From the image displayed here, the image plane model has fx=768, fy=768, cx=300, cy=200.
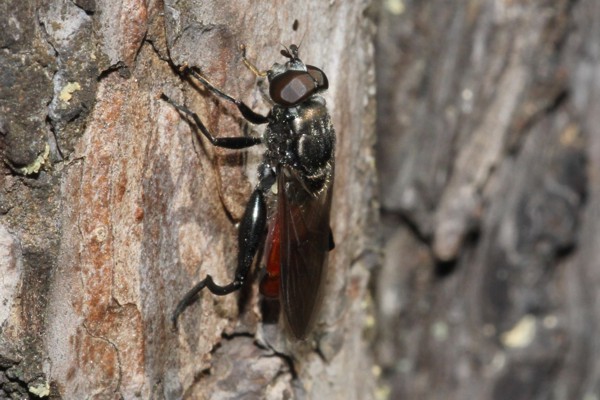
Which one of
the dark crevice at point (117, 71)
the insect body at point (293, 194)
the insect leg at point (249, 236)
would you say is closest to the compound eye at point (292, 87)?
the insect body at point (293, 194)

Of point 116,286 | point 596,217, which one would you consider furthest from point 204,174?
point 596,217

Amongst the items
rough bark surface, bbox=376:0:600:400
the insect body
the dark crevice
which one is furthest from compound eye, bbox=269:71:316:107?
rough bark surface, bbox=376:0:600:400

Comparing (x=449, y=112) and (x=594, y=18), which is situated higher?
(x=594, y=18)

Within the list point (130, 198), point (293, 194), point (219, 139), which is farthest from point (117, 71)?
point (293, 194)

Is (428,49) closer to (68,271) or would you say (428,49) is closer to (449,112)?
(449,112)

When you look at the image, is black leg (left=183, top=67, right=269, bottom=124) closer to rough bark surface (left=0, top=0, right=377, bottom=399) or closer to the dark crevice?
rough bark surface (left=0, top=0, right=377, bottom=399)

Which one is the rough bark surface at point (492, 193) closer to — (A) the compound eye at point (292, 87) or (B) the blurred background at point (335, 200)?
(B) the blurred background at point (335, 200)

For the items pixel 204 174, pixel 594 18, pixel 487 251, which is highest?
pixel 594 18
